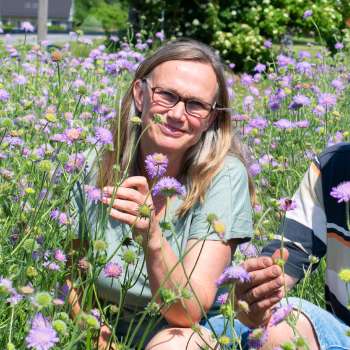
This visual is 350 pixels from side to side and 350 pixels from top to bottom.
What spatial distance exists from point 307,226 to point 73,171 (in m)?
0.51

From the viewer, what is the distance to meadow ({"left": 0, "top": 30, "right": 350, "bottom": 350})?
146 centimetres

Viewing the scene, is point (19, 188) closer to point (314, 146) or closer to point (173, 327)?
point (173, 327)

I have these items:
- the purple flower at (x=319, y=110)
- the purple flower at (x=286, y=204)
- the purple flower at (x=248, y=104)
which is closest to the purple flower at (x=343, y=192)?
the purple flower at (x=286, y=204)

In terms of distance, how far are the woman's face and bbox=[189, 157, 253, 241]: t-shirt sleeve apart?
4.5 inches

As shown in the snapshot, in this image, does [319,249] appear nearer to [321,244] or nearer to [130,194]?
[321,244]

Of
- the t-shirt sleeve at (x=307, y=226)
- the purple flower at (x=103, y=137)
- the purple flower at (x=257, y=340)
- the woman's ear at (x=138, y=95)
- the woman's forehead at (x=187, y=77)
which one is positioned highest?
the woman's forehead at (x=187, y=77)

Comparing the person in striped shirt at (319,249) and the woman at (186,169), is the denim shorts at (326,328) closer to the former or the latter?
the person in striped shirt at (319,249)

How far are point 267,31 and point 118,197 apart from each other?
6388mm

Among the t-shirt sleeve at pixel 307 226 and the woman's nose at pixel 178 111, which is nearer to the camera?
the t-shirt sleeve at pixel 307 226

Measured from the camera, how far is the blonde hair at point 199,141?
1880 millimetres

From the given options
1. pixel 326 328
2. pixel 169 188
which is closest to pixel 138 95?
pixel 169 188

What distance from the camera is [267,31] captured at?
7.68 m

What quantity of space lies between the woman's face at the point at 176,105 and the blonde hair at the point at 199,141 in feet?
0.09

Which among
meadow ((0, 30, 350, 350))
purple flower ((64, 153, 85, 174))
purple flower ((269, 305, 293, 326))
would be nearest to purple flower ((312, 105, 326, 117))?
meadow ((0, 30, 350, 350))
